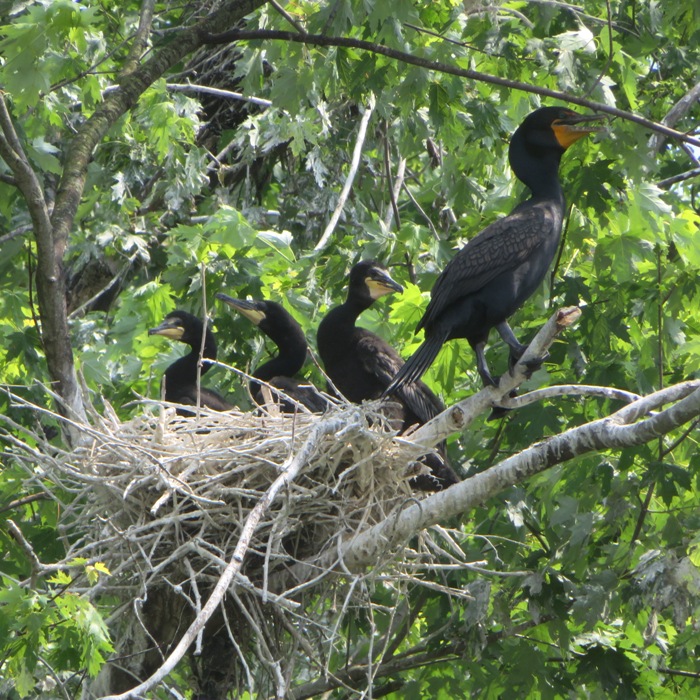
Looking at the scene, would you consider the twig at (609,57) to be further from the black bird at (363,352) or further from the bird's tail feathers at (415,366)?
the black bird at (363,352)

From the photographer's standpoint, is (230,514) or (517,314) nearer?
(230,514)

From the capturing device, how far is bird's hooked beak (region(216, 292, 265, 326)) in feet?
21.9

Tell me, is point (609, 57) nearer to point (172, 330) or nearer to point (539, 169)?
point (539, 169)

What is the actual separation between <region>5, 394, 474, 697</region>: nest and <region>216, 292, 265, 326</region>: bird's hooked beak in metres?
1.55

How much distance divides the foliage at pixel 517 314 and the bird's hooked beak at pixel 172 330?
0.15 meters

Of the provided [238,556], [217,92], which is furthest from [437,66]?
[217,92]

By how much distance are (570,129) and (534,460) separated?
227cm

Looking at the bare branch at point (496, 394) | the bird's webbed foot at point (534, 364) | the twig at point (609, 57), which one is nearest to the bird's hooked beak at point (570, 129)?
the twig at point (609, 57)

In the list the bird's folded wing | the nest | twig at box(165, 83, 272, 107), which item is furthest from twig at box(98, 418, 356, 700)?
twig at box(165, 83, 272, 107)

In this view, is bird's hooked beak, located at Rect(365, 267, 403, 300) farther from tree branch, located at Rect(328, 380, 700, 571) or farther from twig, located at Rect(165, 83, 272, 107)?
twig, located at Rect(165, 83, 272, 107)

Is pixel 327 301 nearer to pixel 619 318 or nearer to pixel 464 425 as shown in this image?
pixel 619 318

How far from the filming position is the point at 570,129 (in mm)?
5844

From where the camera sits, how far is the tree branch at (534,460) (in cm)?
378

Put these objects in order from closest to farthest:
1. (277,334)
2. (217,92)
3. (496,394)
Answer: (496,394)
(277,334)
(217,92)
